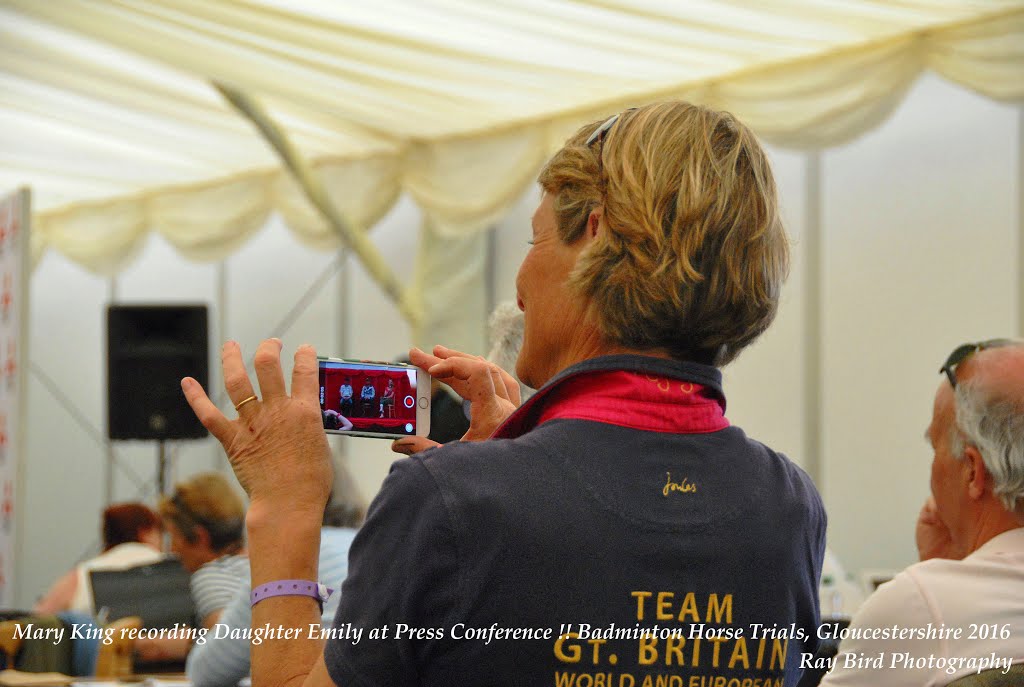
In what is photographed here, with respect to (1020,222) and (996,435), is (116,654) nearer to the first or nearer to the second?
(996,435)

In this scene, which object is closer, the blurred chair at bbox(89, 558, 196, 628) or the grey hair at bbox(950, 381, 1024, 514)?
the grey hair at bbox(950, 381, 1024, 514)

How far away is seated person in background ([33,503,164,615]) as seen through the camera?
5285 millimetres

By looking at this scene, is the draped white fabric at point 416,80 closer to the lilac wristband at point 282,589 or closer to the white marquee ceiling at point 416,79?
the white marquee ceiling at point 416,79

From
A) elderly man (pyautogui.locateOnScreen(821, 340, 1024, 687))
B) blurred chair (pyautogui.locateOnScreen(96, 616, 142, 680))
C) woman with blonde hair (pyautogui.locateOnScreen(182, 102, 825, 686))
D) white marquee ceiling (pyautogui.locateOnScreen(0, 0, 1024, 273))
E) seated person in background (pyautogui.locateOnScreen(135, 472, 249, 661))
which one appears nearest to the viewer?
woman with blonde hair (pyautogui.locateOnScreen(182, 102, 825, 686))

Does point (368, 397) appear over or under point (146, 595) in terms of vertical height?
over

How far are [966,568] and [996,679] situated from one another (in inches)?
8.7

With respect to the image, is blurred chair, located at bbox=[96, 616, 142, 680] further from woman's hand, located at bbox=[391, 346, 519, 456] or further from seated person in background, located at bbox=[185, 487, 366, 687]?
woman's hand, located at bbox=[391, 346, 519, 456]

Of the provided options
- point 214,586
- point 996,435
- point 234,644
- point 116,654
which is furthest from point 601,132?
point 214,586

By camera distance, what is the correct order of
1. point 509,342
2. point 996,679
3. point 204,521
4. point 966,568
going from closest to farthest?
point 996,679 → point 966,568 → point 509,342 → point 204,521

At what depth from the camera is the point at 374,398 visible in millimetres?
1343

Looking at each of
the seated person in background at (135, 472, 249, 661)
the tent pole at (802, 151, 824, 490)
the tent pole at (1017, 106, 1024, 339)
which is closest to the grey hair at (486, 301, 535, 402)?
the seated person in background at (135, 472, 249, 661)

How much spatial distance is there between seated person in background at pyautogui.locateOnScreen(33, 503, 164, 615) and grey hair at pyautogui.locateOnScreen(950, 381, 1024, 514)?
13.2 feet

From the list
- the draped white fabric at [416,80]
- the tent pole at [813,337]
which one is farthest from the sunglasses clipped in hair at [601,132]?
the tent pole at [813,337]

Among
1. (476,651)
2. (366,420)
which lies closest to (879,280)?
(366,420)
